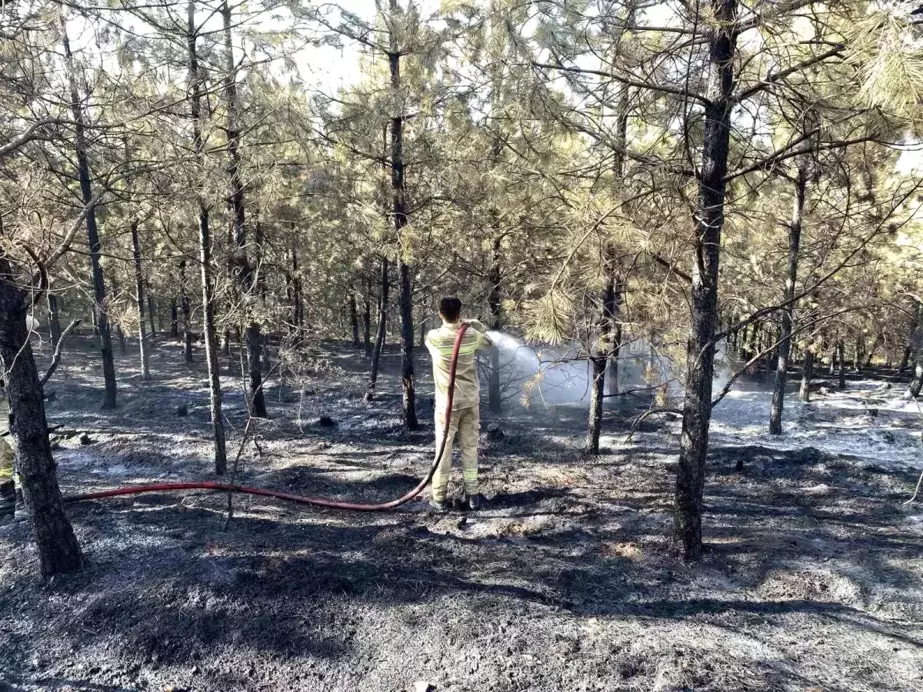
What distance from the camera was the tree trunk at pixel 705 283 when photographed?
482cm

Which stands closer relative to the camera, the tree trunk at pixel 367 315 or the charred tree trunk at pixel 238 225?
the charred tree trunk at pixel 238 225

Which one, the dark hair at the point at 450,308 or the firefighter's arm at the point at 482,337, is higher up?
the dark hair at the point at 450,308

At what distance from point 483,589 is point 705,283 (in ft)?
11.2

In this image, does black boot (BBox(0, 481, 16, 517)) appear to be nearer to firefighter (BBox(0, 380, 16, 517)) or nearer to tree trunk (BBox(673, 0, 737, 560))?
firefighter (BBox(0, 380, 16, 517))

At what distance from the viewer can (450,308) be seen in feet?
20.0

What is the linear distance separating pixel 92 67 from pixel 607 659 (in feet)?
21.6

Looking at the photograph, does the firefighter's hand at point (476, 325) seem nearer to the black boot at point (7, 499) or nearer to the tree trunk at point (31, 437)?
the tree trunk at point (31, 437)

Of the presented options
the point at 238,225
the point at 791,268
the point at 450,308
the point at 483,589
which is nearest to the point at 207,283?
the point at 450,308

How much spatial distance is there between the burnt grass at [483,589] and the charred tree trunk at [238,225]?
2.23 metres

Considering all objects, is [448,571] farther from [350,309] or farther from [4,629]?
[350,309]

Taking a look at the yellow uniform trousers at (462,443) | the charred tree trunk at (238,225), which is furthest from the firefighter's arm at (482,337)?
the charred tree trunk at (238,225)

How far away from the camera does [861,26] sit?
3309 millimetres

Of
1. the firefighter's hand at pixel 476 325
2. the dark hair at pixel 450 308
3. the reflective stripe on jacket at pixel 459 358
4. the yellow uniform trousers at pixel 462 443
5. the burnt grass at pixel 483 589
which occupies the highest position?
the dark hair at pixel 450 308

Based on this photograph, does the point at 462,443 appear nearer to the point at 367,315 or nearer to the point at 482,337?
the point at 482,337
